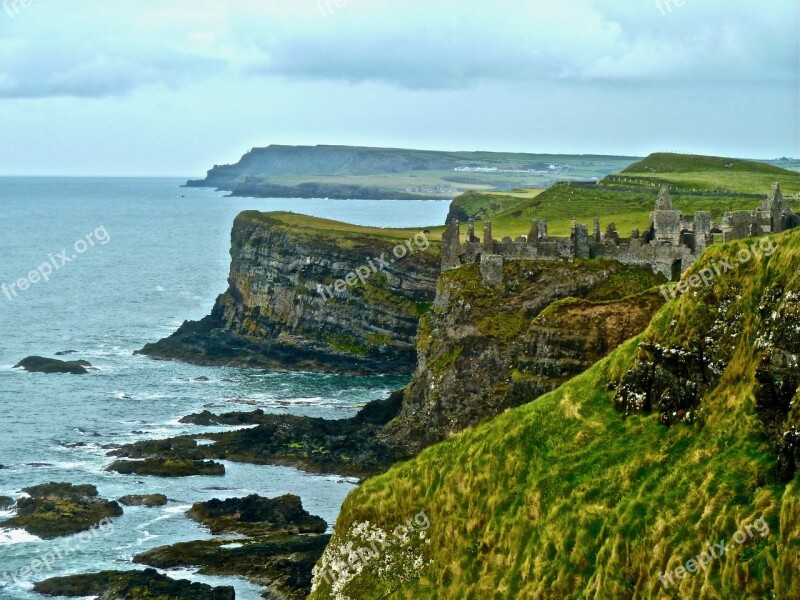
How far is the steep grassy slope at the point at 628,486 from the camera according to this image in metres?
34.1

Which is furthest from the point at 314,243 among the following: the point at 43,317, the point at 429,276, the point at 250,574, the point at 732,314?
the point at 732,314

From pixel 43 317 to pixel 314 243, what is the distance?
159 ft

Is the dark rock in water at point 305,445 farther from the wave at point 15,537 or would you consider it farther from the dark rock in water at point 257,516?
the wave at point 15,537

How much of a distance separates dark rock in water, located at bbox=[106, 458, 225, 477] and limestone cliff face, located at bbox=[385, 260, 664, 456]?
1265 centimetres

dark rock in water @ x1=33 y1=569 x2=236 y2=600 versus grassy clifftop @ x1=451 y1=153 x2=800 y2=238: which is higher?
grassy clifftop @ x1=451 y1=153 x2=800 y2=238

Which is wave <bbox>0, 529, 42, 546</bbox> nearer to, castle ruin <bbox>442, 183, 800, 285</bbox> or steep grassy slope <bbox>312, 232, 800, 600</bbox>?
castle ruin <bbox>442, 183, 800, 285</bbox>

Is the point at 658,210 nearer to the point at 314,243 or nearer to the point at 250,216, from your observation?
the point at 314,243

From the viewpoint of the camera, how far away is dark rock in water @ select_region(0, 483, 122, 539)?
80438mm

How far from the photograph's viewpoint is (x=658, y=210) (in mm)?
82812

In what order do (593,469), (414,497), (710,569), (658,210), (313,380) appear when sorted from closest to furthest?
(710,569)
(593,469)
(414,497)
(658,210)
(313,380)

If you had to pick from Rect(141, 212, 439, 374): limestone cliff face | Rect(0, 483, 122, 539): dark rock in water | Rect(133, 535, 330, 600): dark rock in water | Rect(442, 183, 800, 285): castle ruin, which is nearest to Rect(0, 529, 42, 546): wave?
Rect(0, 483, 122, 539): dark rock in water

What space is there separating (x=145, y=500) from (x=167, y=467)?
8.93 m

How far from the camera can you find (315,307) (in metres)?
150

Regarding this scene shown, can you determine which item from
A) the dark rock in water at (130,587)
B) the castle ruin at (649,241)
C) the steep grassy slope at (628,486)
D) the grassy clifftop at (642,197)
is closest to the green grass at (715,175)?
the grassy clifftop at (642,197)
